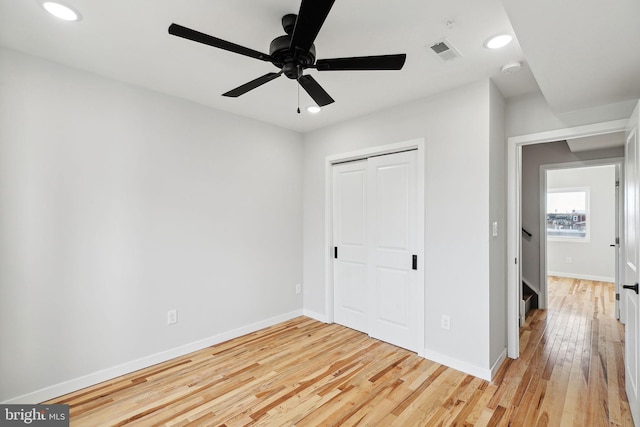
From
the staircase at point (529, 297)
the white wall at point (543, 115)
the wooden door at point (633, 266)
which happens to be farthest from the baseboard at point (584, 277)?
the white wall at point (543, 115)

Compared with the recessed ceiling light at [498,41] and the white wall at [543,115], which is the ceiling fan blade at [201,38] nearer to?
the recessed ceiling light at [498,41]

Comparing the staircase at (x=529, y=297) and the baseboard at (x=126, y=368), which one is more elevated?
the staircase at (x=529, y=297)

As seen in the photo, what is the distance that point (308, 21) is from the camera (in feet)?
4.54

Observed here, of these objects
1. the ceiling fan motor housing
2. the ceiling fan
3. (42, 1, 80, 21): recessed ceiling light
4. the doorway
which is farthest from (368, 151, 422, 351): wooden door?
the doorway

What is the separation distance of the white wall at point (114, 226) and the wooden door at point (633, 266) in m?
3.26

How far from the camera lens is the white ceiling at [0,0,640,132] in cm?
157

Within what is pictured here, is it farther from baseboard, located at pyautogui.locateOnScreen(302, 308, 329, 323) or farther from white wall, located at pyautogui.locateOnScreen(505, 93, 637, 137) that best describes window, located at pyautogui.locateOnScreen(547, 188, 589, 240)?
baseboard, located at pyautogui.locateOnScreen(302, 308, 329, 323)

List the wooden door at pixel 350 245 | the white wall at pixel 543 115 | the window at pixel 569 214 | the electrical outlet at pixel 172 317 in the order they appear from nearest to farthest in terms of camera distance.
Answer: the white wall at pixel 543 115
the electrical outlet at pixel 172 317
the wooden door at pixel 350 245
the window at pixel 569 214

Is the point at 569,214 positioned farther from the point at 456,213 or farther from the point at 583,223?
the point at 456,213

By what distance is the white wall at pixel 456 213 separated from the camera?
2.61 meters

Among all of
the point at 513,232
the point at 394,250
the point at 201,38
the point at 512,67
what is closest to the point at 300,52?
the point at 201,38

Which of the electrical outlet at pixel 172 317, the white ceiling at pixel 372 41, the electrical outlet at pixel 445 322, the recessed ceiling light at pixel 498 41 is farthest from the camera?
the electrical outlet at pixel 172 317

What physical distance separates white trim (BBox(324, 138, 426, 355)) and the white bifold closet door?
0.05m

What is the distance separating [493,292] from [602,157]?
9.67ft
